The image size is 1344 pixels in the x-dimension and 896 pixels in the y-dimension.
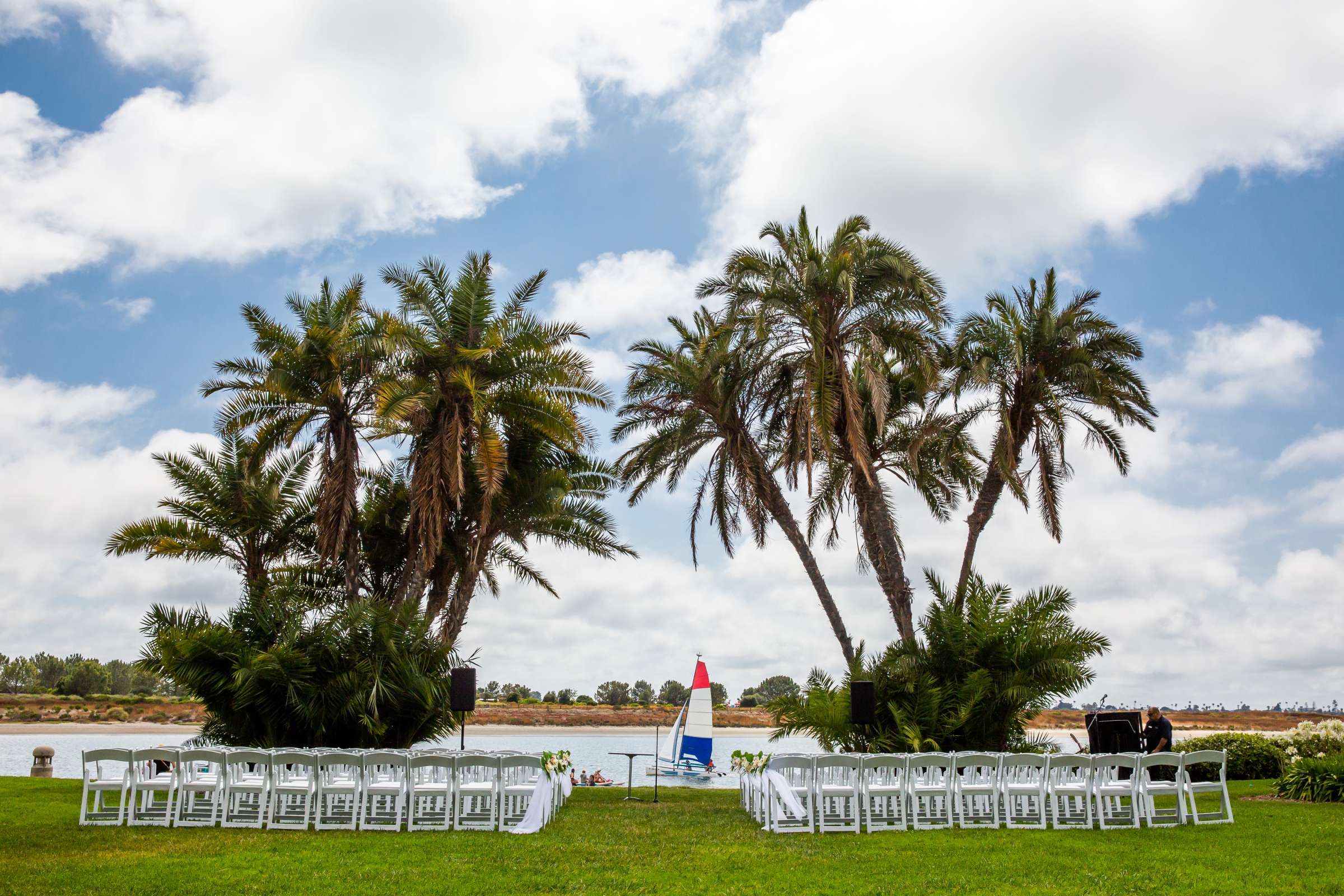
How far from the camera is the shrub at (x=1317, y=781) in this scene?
53.1 feet

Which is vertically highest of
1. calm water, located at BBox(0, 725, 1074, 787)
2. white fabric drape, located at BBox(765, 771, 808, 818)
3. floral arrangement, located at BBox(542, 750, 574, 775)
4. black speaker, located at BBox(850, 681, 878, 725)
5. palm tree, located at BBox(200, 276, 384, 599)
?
palm tree, located at BBox(200, 276, 384, 599)

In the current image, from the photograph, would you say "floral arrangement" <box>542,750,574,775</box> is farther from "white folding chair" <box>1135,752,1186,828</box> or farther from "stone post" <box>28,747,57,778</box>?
"stone post" <box>28,747,57,778</box>

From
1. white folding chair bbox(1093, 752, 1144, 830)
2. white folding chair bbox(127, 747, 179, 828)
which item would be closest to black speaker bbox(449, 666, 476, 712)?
white folding chair bbox(127, 747, 179, 828)

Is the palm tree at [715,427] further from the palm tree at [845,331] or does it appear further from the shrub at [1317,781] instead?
the shrub at [1317,781]

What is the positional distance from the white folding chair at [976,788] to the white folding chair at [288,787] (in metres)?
8.34

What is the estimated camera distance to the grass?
8625 mm

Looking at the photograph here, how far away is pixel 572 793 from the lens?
67.3 feet

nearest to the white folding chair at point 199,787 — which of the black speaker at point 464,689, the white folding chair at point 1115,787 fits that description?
the black speaker at point 464,689

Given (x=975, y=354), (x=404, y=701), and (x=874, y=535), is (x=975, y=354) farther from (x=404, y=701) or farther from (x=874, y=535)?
(x=404, y=701)

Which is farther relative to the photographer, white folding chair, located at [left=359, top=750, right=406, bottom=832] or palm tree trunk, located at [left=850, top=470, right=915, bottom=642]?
palm tree trunk, located at [left=850, top=470, right=915, bottom=642]

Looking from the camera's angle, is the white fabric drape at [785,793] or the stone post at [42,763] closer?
the white fabric drape at [785,793]

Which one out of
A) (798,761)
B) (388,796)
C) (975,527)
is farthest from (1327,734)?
(388,796)

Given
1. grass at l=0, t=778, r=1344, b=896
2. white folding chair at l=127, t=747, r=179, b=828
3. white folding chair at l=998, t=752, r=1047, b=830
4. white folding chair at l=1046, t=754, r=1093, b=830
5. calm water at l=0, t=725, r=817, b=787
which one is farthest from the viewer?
calm water at l=0, t=725, r=817, b=787

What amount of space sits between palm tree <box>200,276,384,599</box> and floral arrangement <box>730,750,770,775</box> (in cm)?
1089
